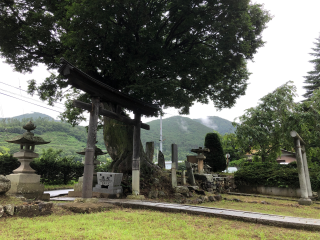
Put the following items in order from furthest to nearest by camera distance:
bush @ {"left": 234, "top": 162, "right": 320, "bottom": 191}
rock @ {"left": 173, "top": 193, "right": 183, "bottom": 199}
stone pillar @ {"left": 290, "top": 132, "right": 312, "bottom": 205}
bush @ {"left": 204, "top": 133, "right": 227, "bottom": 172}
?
bush @ {"left": 204, "top": 133, "right": 227, "bottom": 172}, bush @ {"left": 234, "top": 162, "right": 320, "bottom": 191}, stone pillar @ {"left": 290, "top": 132, "right": 312, "bottom": 205}, rock @ {"left": 173, "top": 193, "right": 183, "bottom": 199}

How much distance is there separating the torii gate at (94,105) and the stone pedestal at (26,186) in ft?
5.79

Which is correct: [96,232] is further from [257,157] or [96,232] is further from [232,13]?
[257,157]

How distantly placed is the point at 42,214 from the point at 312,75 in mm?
35512

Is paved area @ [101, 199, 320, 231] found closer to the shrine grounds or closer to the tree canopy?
the shrine grounds

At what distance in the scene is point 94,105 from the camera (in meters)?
7.53

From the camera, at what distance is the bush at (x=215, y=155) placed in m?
19.4

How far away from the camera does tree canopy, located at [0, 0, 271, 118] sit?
351 inches

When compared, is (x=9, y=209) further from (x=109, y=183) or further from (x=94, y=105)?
(x=109, y=183)

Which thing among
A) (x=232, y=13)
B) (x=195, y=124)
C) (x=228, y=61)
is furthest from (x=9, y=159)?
(x=195, y=124)

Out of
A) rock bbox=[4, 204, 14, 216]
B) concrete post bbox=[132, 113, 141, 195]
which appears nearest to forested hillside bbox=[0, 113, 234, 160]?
concrete post bbox=[132, 113, 141, 195]

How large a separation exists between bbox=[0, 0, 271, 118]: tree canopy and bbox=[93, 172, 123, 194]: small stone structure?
3.80m

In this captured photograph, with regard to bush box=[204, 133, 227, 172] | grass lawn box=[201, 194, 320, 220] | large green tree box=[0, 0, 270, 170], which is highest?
large green tree box=[0, 0, 270, 170]

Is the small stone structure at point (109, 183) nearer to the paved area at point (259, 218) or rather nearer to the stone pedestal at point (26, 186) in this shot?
the stone pedestal at point (26, 186)

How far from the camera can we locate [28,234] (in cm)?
355
